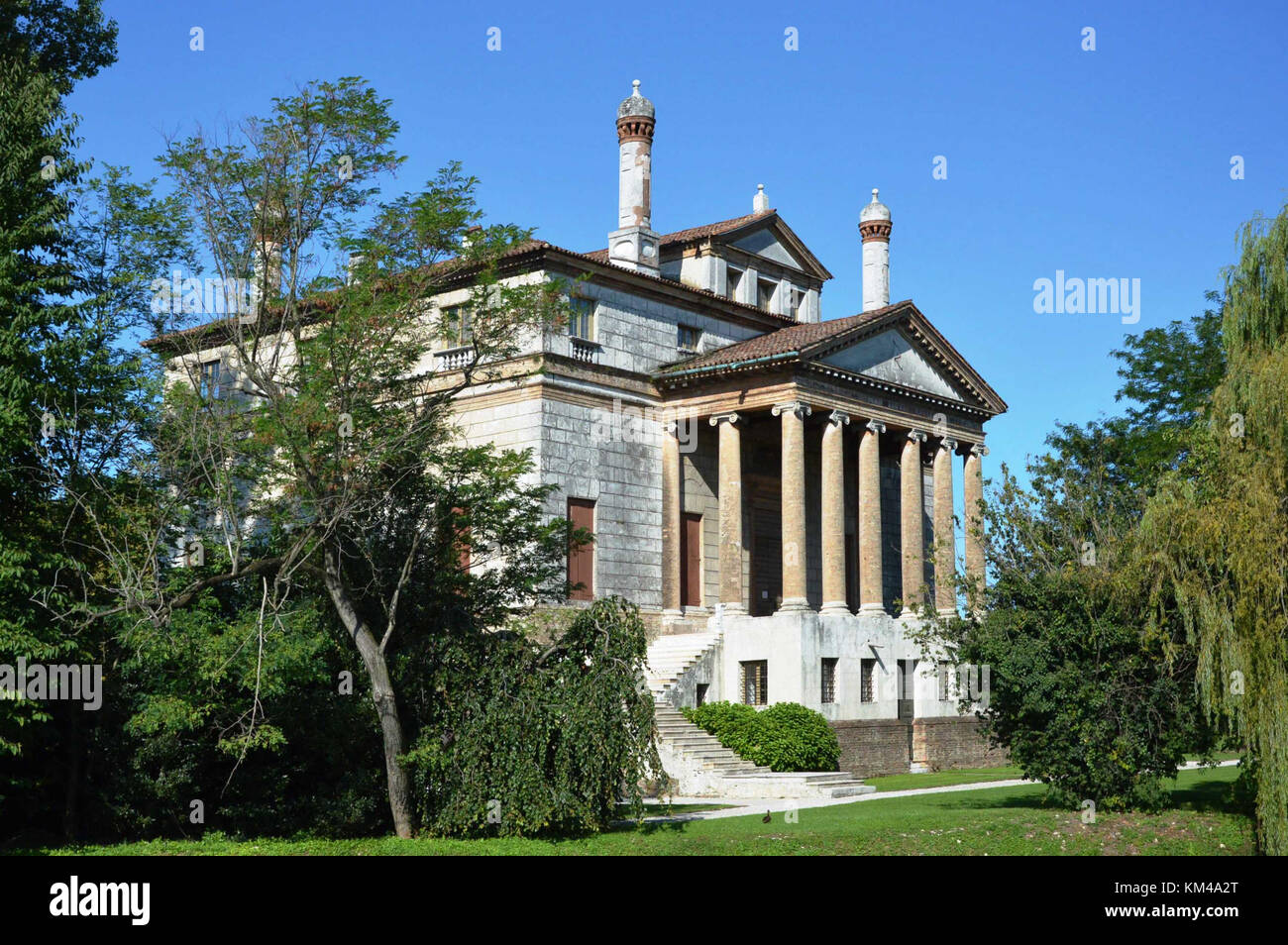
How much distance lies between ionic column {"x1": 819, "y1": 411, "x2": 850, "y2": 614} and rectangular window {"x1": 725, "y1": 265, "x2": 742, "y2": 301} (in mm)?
7188

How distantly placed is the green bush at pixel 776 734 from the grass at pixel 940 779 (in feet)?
5.18

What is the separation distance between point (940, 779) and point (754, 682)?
18.3 feet

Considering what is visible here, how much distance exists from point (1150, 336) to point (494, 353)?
32.6 metres

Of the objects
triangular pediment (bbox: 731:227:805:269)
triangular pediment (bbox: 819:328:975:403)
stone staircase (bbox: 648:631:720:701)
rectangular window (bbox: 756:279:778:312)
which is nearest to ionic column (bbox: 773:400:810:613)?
triangular pediment (bbox: 819:328:975:403)

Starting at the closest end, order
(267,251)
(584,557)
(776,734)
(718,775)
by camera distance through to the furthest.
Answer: (267,251) < (718,775) < (776,734) < (584,557)

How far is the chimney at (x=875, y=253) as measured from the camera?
154 ft

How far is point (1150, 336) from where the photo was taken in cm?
4972

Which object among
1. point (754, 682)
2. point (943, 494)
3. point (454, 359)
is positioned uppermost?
point (454, 359)

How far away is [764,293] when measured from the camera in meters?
45.9

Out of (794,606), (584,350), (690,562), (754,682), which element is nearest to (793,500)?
(794,606)

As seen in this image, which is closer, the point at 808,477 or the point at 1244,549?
the point at 1244,549

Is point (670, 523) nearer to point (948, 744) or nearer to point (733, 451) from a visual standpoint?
point (733, 451)

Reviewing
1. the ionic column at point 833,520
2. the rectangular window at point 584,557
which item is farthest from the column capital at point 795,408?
the rectangular window at point 584,557
